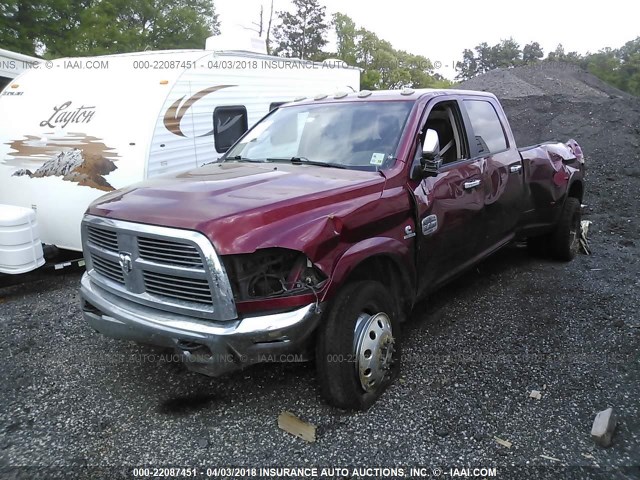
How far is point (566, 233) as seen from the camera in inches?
234

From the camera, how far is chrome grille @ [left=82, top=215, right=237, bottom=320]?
8.96 ft

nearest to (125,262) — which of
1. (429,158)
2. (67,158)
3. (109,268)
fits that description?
(109,268)

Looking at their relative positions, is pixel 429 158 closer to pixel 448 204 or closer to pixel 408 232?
pixel 448 204

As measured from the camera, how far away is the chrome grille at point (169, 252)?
2775 millimetres

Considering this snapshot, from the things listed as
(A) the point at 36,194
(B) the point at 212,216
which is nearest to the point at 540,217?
(B) the point at 212,216

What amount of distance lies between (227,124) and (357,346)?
4776 mm

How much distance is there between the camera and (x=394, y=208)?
3432 mm

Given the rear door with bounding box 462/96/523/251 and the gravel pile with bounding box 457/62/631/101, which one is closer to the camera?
the rear door with bounding box 462/96/523/251

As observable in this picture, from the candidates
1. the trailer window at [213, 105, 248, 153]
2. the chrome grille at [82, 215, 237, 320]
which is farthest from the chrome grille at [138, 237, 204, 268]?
the trailer window at [213, 105, 248, 153]

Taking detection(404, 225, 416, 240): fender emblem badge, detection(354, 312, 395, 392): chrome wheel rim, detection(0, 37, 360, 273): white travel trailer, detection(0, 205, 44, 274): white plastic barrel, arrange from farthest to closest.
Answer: detection(0, 37, 360, 273): white travel trailer → detection(0, 205, 44, 274): white plastic barrel → detection(404, 225, 416, 240): fender emblem badge → detection(354, 312, 395, 392): chrome wheel rim

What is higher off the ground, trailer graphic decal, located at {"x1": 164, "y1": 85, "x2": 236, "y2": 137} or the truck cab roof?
the truck cab roof

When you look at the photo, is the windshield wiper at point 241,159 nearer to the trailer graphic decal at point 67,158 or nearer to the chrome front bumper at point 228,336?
the chrome front bumper at point 228,336

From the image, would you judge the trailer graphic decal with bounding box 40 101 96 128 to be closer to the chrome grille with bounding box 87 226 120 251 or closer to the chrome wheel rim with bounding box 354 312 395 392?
the chrome grille with bounding box 87 226 120 251

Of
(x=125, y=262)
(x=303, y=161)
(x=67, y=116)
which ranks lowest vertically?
(x=125, y=262)
